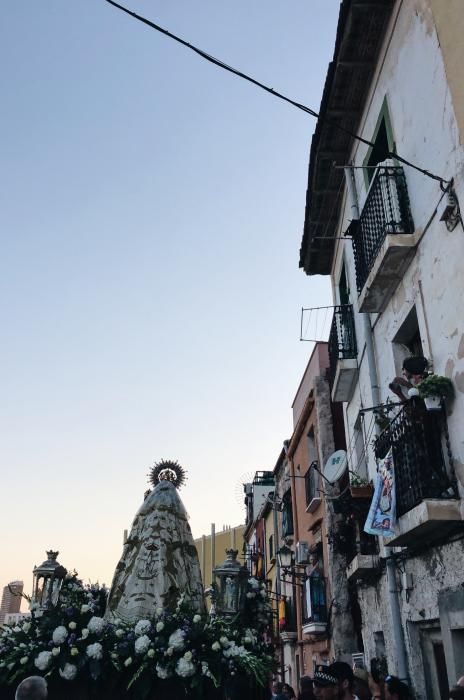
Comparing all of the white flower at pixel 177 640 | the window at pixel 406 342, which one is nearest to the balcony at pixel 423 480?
Answer: the window at pixel 406 342

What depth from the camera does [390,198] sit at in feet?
23.6

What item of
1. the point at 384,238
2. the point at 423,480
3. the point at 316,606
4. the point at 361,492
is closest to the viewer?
the point at 423,480

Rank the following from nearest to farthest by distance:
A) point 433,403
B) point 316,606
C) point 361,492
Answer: point 433,403, point 361,492, point 316,606

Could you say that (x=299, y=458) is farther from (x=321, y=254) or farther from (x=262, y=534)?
(x=262, y=534)

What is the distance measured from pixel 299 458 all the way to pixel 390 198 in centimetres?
1072

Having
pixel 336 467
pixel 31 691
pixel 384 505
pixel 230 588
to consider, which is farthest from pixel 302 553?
pixel 31 691

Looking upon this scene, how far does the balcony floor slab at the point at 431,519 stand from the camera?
5457 millimetres

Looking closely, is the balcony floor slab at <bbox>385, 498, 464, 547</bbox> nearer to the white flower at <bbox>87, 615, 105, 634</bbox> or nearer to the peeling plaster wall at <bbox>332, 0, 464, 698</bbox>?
the peeling plaster wall at <bbox>332, 0, 464, 698</bbox>

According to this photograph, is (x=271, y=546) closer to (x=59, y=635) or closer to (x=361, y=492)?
(x=361, y=492)

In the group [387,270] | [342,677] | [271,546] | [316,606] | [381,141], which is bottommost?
[342,677]

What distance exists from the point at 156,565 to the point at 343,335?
5177mm

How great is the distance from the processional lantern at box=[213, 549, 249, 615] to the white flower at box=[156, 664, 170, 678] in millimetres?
2063

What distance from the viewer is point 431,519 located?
17.8 ft

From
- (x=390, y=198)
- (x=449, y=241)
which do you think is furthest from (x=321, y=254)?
(x=449, y=241)
